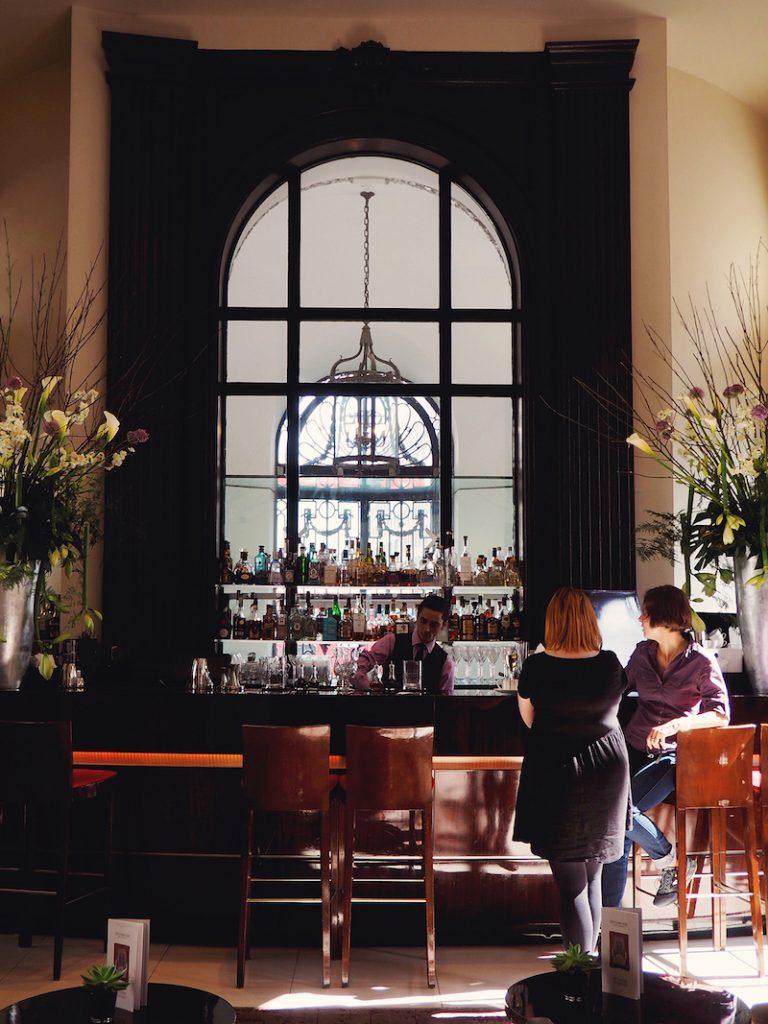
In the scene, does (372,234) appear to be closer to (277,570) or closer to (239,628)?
(277,570)

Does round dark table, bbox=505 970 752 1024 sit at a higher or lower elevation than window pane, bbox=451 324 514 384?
lower

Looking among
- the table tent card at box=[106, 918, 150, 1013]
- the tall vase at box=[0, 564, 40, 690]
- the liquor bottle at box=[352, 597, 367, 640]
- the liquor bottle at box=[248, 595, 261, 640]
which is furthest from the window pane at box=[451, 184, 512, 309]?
the table tent card at box=[106, 918, 150, 1013]

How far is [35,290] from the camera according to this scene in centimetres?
678

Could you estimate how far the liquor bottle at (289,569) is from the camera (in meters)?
6.69

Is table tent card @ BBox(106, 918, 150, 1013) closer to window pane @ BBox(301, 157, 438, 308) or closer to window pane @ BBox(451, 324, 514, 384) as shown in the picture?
window pane @ BBox(451, 324, 514, 384)

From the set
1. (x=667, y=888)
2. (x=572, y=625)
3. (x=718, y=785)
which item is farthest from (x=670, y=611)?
(x=667, y=888)

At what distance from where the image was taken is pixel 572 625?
12.5ft

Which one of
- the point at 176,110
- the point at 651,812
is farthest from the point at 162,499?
the point at 651,812

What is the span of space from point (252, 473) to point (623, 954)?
4632mm

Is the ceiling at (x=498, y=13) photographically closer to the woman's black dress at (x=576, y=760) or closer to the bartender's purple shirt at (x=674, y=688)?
the bartender's purple shirt at (x=674, y=688)

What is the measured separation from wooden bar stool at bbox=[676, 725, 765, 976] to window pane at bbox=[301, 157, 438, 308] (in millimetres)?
4066

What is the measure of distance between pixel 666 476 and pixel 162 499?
3014 millimetres

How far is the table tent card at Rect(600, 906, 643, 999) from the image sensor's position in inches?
111

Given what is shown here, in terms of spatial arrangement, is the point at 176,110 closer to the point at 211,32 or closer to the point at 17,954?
the point at 211,32
